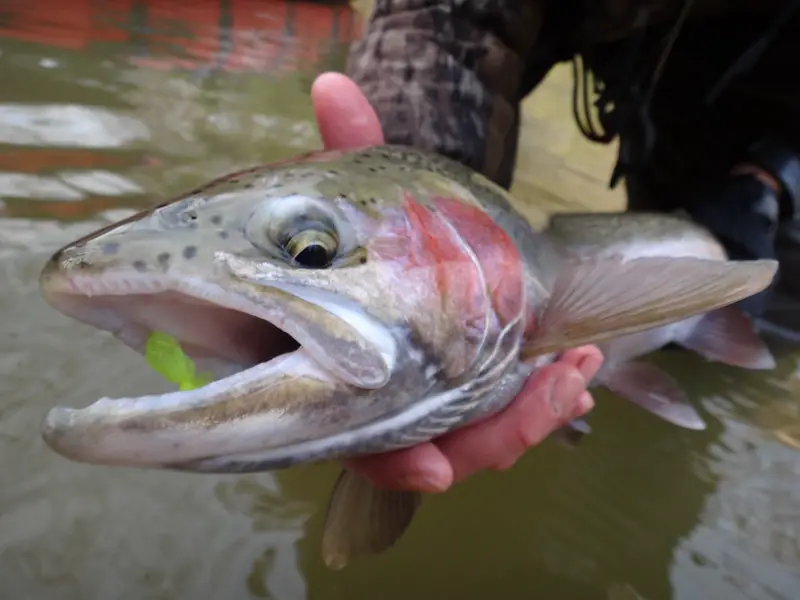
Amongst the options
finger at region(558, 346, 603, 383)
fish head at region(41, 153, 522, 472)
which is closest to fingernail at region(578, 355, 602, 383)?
finger at region(558, 346, 603, 383)

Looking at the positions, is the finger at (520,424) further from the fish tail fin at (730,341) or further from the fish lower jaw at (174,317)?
the fish tail fin at (730,341)

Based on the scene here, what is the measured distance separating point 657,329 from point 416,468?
82cm

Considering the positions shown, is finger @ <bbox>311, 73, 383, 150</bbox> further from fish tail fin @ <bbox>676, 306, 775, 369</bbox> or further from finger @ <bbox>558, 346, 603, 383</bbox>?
fish tail fin @ <bbox>676, 306, 775, 369</bbox>

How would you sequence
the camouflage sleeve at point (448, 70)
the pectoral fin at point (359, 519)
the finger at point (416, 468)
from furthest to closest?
the camouflage sleeve at point (448, 70), the pectoral fin at point (359, 519), the finger at point (416, 468)

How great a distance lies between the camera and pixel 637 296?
1046mm

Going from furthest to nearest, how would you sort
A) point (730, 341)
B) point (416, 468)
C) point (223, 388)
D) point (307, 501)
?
point (730, 341) → point (307, 501) → point (416, 468) → point (223, 388)

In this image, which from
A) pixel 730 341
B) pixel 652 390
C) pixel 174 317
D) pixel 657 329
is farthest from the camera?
pixel 730 341

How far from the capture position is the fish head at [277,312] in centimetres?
71

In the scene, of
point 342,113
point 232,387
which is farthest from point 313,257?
point 342,113

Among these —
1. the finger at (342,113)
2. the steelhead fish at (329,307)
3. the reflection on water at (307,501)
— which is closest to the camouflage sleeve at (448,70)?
the finger at (342,113)

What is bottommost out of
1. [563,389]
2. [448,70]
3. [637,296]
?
[563,389]

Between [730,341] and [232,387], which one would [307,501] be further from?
[730,341]

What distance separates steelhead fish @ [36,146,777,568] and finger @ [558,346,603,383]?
4.6 inches

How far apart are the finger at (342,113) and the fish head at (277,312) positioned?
1.36 feet
